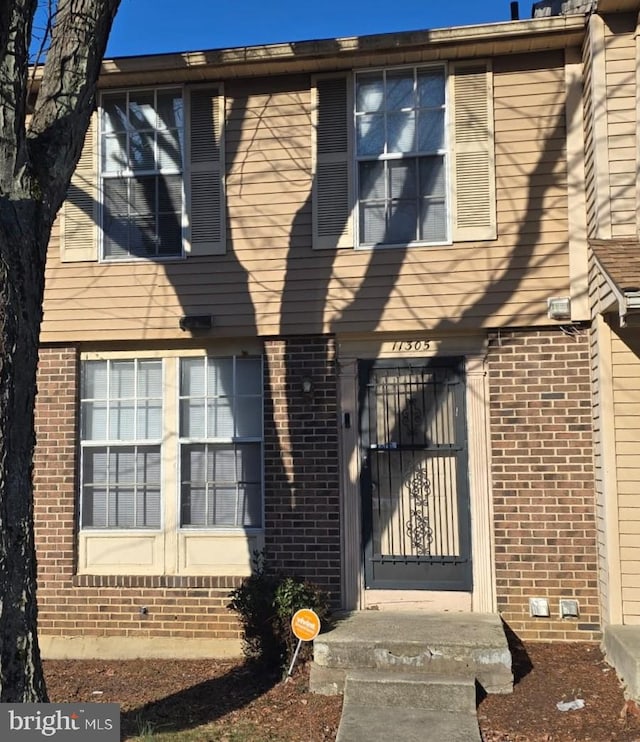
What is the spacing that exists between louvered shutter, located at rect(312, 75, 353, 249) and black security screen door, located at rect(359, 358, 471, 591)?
126cm

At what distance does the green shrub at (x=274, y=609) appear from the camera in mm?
5871

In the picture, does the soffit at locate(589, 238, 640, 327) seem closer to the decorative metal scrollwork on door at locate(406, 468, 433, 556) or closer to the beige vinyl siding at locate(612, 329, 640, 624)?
the beige vinyl siding at locate(612, 329, 640, 624)

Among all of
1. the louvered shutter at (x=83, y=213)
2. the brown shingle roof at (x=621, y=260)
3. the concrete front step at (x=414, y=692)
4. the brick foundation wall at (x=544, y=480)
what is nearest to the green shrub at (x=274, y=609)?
the concrete front step at (x=414, y=692)

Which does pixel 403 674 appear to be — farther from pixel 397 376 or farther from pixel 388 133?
pixel 388 133

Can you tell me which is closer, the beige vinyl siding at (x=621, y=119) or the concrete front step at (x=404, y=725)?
the concrete front step at (x=404, y=725)

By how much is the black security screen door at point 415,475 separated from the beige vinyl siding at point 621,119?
1848mm

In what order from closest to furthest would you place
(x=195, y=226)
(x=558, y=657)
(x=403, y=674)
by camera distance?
(x=403, y=674), (x=558, y=657), (x=195, y=226)

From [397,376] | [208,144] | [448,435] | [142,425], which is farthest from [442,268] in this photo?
[142,425]

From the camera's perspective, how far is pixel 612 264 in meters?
5.62

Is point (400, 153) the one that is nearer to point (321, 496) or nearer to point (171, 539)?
point (321, 496)

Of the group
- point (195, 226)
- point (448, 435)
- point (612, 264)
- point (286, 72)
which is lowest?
point (448, 435)

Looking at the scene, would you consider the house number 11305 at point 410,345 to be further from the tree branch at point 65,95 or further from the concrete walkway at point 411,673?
the tree branch at point 65,95

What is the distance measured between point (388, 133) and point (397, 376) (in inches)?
89.2

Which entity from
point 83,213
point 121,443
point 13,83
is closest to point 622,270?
point 13,83
